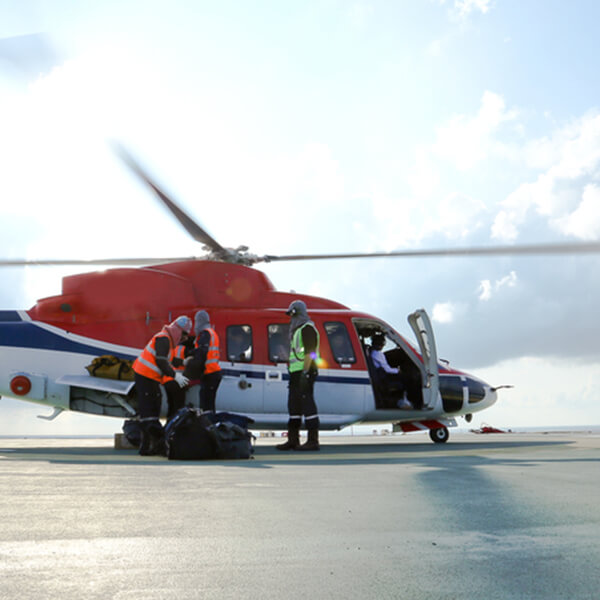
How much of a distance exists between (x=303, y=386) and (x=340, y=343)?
77.8 inches

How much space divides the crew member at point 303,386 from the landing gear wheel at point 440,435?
3.17 meters

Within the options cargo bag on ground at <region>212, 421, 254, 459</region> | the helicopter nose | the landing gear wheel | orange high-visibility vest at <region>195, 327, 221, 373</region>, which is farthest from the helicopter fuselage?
cargo bag on ground at <region>212, 421, 254, 459</region>

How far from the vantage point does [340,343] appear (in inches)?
435

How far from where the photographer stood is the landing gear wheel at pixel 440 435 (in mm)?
11391

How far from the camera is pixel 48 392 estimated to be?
33.9 feet

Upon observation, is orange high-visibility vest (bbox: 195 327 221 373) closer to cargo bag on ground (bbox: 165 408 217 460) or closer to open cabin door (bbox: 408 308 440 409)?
cargo bag on ground (bbox: 165 408 217 460)

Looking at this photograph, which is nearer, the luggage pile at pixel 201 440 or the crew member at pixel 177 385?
the luggage pile at pixel 201 440

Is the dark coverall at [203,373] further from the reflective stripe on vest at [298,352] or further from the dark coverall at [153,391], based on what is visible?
the reflective stripe on vest at [298,352]

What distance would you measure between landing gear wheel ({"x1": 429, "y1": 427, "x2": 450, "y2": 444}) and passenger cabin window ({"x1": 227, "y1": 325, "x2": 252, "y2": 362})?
363 cm

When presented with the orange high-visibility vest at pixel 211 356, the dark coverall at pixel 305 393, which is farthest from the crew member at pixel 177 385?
the dark coverall at pixel 305 393

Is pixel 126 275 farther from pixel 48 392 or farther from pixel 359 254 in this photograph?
pixel 359 254

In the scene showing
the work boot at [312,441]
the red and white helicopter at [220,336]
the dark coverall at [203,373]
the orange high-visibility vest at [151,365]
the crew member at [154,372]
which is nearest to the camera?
the crew member at [154,372]

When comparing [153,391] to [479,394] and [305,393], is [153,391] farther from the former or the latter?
[479,394]

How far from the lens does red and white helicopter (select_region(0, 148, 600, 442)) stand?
10367mm
